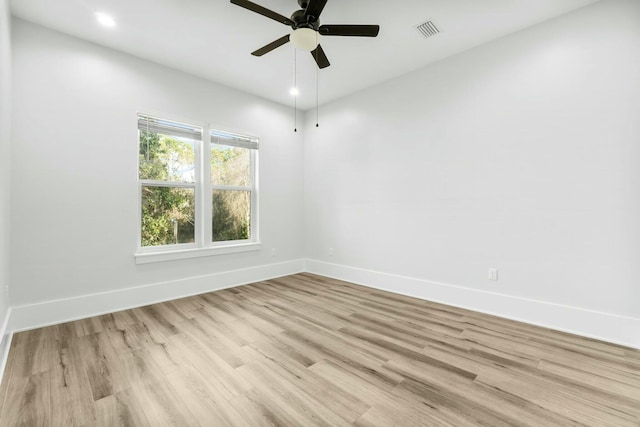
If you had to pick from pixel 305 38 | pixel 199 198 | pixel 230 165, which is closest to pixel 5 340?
pixel 199 198

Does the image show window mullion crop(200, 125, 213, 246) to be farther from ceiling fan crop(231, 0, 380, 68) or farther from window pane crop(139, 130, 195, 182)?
ceiling fan crop(231, 0, 380, 68)

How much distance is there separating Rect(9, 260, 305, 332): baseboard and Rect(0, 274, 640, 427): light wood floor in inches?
6.3

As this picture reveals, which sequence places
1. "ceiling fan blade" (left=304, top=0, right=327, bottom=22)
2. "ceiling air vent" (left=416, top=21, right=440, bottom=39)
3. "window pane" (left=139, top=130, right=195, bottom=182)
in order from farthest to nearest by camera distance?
"window pane" (left=139, top=130, right=195, bottom=182), "ceiling air vent" (left=416, top=21, right=440, bottom=39), "ceiling fan blade" (left=304, top=0, right=327, bottom=22)

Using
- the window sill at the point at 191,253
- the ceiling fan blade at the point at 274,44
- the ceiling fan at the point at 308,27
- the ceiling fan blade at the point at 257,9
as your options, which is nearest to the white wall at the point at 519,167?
the ceiling fan at the point at 308,27

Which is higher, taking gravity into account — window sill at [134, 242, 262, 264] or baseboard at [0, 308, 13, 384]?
window sill at [134, 242, 262, 264]

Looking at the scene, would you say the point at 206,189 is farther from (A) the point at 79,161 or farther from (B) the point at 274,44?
(B) the point at 274,44

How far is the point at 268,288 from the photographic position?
170 inches

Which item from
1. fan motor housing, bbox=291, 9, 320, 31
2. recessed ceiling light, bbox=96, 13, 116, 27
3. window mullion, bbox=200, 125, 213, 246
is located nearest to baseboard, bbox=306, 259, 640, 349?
window mullion, bbox=200, 125, 213, 246

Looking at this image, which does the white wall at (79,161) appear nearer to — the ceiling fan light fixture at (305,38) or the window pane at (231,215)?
the window pane at (231,215)

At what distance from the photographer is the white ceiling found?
8.72 feet

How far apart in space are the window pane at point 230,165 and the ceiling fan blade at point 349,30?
2594 mm

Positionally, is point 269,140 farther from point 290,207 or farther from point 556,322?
point 556,322

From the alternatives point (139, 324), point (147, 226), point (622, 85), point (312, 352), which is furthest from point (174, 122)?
point (622, 85)

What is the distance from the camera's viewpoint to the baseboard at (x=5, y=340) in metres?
2.15
